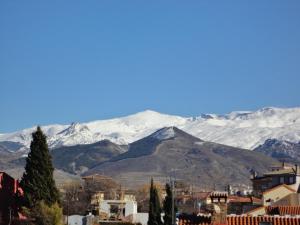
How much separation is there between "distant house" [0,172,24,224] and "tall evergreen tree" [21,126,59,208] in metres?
2.43

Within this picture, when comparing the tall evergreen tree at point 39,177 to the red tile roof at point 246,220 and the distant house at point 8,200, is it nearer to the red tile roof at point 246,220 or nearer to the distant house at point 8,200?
the distant house at point 8,200

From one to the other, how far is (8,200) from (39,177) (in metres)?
5.11

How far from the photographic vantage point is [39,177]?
57594 mm

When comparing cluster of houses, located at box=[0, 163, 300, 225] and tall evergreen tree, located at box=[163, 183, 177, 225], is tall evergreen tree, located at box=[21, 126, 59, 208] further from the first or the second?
tall evergreen tree, located at box=[163, 183, 177, 225]

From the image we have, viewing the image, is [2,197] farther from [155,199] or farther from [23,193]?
[155,199]

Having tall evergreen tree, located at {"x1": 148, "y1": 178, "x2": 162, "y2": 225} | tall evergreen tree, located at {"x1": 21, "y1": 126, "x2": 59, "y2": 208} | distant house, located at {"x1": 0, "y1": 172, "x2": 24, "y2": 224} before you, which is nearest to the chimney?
tall evergreen tree, located at {"x1": 21, "y1": 126, "x2": 59, "y2": 208}

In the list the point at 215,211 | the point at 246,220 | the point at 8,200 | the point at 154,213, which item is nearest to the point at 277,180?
the point at 154,213

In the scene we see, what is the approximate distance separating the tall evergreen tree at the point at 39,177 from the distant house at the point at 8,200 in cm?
243

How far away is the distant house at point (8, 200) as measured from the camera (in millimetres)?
60372

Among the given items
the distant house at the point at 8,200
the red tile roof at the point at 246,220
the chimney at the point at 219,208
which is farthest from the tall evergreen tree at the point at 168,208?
the red tile roof at the point at 246,220

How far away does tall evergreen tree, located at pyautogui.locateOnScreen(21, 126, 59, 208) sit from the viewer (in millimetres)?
57375

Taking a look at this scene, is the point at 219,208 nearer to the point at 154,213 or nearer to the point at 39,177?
the point at 39,177

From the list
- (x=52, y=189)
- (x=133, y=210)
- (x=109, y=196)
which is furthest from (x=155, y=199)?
(x=109, y=196)

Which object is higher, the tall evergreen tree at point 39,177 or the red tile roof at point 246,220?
the tall evergreen tree at point 39,177
